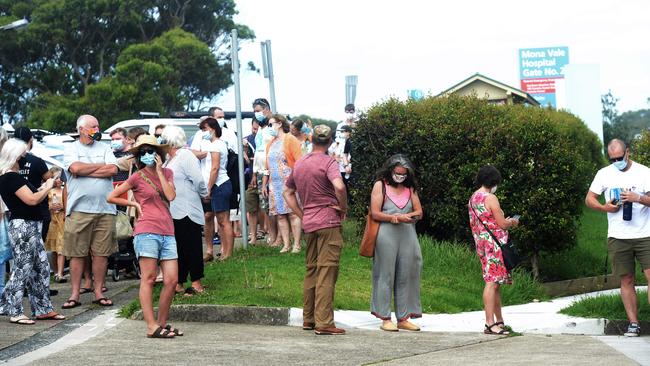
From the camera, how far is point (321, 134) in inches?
455

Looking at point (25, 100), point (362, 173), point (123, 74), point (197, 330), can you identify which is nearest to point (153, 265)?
point (197, 330)

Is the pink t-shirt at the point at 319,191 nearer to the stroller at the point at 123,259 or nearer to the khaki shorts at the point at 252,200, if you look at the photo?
the stroller at the point at 123,259

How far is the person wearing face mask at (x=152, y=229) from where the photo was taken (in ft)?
36.0

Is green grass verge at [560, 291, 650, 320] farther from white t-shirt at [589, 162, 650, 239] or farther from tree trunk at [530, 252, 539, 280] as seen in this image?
tree trunk at [530, 252, 539, 280]

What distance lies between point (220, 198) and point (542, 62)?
9223 cm

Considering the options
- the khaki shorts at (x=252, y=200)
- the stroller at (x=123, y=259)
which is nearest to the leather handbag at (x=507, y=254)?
the stroller at (x=123, y=259)

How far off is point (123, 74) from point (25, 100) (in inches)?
347

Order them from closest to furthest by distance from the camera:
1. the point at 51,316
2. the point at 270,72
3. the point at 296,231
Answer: the point at 51,316 → the point at 296,231 → the point at 270,72

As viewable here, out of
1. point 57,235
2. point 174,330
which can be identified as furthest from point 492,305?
point 57,235

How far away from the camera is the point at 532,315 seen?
13305 mm

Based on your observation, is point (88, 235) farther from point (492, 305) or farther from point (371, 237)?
point (492, 305)

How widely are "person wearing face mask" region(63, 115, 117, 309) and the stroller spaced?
2204 mm

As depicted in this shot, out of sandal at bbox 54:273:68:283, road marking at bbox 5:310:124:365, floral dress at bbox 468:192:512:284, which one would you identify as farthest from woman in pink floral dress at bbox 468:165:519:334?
sandal at bbox 54:273:68:283

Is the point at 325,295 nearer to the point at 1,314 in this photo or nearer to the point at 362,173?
the point at 1,314
